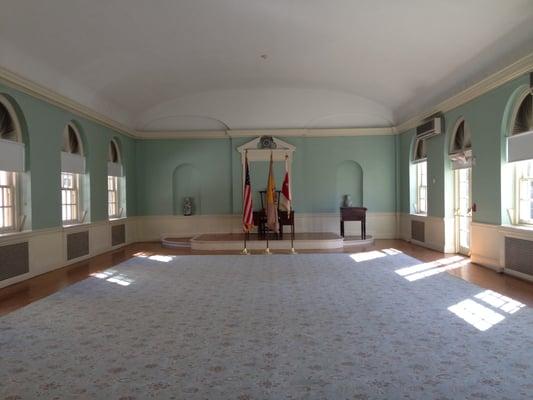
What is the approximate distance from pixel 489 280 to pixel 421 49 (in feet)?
14.0

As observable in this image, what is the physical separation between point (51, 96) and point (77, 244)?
3.05m

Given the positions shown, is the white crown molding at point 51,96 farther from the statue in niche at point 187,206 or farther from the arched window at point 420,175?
the arched window at point 420,175

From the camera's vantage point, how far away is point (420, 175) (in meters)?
11.6

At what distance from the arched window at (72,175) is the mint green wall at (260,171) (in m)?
3.52

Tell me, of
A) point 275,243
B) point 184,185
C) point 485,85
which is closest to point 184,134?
point 184,185

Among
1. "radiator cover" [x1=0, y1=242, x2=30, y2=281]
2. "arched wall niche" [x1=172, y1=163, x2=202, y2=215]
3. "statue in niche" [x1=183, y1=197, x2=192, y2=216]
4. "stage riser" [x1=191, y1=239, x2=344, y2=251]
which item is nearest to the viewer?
"radiator cover" [x1=0, y1=242, x2=30, y2=281]

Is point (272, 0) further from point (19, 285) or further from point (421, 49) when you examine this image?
point (19, 285)

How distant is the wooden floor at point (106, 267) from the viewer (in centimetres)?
571

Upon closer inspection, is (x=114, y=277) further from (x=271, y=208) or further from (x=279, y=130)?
(x=279, y=130)

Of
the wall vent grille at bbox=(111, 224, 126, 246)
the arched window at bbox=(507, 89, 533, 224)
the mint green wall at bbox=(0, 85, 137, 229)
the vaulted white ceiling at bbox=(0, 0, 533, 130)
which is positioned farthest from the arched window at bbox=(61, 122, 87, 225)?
the arched window at bbox=(507, 89, 533, 224)

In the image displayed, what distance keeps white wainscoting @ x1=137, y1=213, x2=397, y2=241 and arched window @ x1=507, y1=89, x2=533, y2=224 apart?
5.71m

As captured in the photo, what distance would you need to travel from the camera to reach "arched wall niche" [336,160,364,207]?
1287 centimetres

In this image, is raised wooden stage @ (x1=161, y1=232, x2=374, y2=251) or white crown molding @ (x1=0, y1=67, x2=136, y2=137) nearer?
white crown molding @ (x1=0, y1=67, x2=136, y2=137)

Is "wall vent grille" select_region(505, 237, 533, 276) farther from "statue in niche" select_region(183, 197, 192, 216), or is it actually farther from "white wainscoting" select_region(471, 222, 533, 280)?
"statue in niche" select_region(183, 197, 192, 216)
